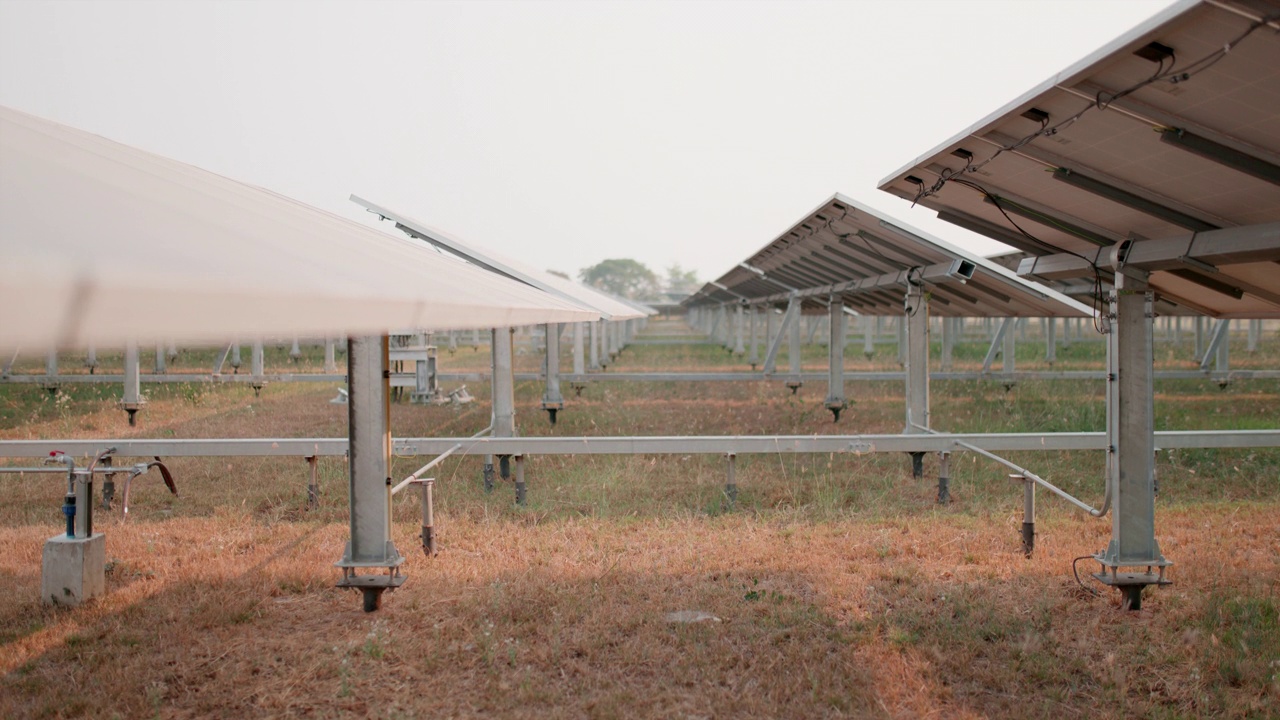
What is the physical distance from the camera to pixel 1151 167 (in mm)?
3748

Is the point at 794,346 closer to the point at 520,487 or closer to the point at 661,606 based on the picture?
the point at 520,487

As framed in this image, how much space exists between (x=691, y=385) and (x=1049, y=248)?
12724 mm

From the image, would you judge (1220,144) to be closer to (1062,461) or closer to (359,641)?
(359,641)

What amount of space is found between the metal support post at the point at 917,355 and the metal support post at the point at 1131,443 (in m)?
3.50

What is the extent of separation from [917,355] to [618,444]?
317 centimetres

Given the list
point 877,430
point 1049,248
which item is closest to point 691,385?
point 877,430

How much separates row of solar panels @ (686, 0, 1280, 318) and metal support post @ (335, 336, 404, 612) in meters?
2.96

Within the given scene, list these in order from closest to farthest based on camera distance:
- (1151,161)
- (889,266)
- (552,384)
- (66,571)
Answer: (1151,161) < (66,571) < (889,266) < (552,384)

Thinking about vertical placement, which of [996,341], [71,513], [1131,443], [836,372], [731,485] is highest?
[996,341]

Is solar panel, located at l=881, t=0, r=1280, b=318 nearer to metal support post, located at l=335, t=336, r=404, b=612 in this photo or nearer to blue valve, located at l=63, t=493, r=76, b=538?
metal support post, located at l=335, t=336, r=404, b=612

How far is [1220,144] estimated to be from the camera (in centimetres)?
337

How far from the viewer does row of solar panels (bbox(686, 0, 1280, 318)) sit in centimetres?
280

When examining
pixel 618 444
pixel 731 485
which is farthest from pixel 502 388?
pixel 731 485

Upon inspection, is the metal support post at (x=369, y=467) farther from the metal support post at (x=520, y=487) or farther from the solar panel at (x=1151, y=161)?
the solar panel at (x=1151, y=161)
